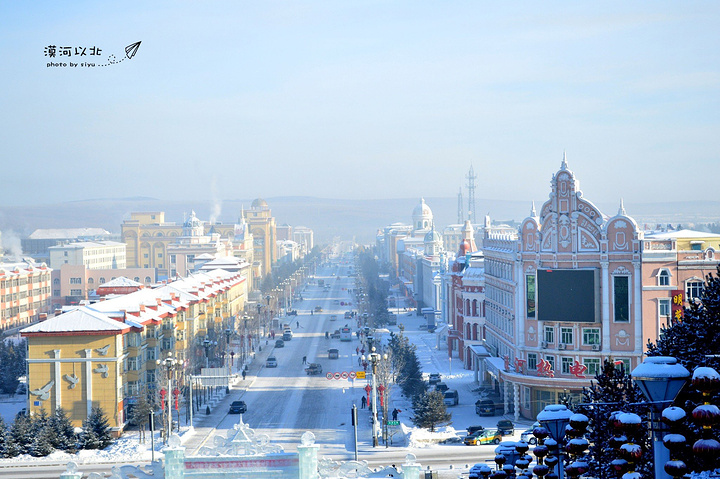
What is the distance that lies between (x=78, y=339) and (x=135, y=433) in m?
6.23

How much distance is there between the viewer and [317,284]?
193 metres

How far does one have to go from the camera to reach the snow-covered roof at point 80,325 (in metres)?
49.9

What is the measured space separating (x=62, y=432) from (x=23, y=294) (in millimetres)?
69286

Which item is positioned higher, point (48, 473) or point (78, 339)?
point (78, 339)

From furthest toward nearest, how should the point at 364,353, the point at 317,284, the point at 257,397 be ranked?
the point at 317,284, the point at 364,353, the point at 257,397

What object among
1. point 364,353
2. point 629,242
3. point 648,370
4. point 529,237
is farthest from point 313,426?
point 648,370

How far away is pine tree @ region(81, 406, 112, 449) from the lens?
45.1 metres

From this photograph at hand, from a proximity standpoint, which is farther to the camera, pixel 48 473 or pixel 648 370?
pixel 48 473

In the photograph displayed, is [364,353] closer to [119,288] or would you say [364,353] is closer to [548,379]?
[119,288]

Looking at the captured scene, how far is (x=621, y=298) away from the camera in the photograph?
4869cm

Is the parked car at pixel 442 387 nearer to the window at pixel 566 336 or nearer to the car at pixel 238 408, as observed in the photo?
the window at pixel 566 336

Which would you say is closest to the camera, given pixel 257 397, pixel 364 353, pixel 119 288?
pixel 257 397

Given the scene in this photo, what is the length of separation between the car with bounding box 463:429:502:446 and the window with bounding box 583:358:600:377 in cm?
736

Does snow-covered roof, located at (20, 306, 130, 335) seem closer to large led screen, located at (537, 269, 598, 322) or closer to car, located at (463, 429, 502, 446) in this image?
car, located at (463, 429, 502, 446)
